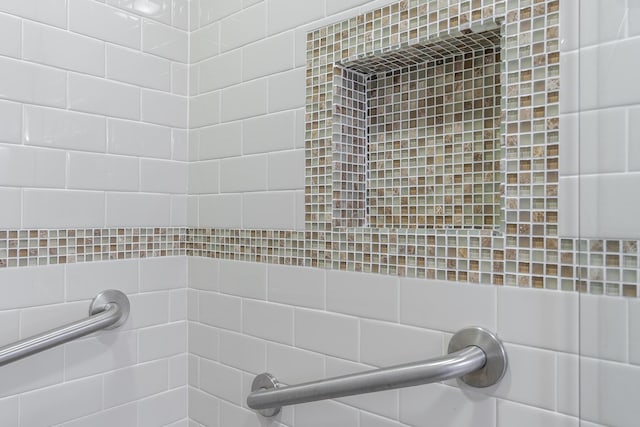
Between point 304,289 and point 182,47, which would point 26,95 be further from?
point 304,289

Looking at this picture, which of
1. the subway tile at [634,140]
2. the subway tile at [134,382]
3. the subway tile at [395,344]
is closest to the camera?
the subway tile at [634,140]

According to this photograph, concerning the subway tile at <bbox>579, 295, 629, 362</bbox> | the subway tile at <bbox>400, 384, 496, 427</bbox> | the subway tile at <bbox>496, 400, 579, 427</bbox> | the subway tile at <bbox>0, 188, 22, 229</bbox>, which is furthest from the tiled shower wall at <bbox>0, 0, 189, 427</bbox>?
the subway tile at <bbox>579, 295, 629, 362</bbox>

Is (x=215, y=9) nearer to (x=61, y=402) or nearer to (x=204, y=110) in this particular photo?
(x=204, y=110)

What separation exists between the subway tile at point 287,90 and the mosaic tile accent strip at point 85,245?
0.46m

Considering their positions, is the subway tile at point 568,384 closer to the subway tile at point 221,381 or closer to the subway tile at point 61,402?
the subway tile at point 221,381

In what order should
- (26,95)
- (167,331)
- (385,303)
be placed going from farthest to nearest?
1. (167,331)
2. (26,95)
3. (385,303)

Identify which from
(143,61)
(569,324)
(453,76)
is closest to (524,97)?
(453,76)

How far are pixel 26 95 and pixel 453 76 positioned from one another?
2.91ft

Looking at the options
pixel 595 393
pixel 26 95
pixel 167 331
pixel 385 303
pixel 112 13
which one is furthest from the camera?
Result: pixel 167 331

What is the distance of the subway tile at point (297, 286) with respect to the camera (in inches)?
40.2

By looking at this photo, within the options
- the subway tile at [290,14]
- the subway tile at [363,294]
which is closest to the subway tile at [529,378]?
the subway tile at [363,294]

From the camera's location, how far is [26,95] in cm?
104

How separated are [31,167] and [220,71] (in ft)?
1.64

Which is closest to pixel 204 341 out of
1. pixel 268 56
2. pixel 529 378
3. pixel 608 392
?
pixel 268 56
